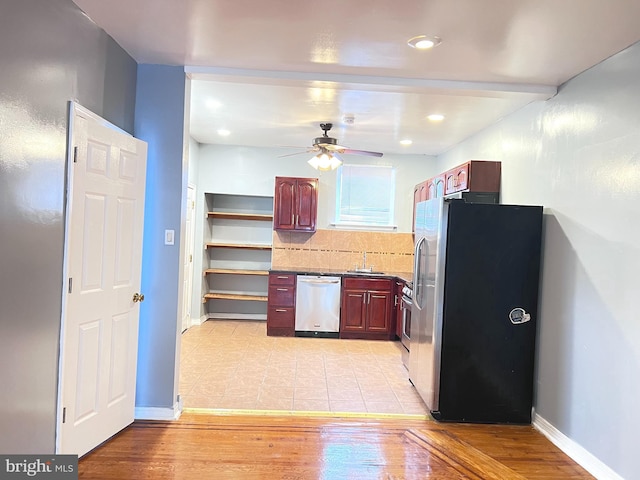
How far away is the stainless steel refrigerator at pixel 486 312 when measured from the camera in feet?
11.7

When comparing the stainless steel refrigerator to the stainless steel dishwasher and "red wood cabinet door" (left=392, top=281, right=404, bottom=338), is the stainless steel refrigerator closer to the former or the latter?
"red wood cabinet door" (left=392, top=281, right=404, bottom=338)

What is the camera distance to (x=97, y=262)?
109 inches

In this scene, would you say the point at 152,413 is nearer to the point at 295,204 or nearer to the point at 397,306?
the point at 397,306

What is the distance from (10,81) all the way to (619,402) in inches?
141

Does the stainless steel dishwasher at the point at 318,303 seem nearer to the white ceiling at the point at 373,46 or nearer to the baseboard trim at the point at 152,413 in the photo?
the white ceiling at the point at 373,46

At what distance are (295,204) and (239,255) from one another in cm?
131

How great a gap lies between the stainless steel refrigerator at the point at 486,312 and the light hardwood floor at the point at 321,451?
19cm

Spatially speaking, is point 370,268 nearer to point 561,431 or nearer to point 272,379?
point 272,379

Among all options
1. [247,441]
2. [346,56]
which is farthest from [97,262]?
[346,56]

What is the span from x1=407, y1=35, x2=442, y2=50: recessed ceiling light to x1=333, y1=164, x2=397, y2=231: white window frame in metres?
4.22

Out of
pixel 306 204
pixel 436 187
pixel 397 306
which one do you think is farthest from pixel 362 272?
pixel 436 187

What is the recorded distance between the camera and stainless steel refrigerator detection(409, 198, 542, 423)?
3557mm

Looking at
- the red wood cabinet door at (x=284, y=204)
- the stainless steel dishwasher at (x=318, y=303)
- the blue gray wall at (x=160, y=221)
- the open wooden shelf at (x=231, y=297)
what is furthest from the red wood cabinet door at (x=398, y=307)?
the blue gray wall at (x=160, y=221)

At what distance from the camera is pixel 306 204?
6676mm
